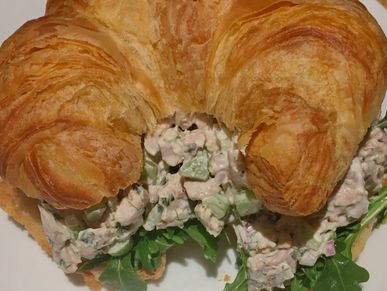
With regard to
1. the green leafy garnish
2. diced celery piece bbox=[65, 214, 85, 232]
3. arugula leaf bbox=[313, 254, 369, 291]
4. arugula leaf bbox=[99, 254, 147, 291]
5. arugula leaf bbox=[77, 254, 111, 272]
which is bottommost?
arugula leaf bbox=[313, 254, 369, 291]

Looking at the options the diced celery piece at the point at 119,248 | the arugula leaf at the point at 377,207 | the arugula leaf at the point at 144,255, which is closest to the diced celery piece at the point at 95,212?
the diced celery piece at the point at 119,248

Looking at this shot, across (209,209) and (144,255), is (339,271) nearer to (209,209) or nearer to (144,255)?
(209,209)

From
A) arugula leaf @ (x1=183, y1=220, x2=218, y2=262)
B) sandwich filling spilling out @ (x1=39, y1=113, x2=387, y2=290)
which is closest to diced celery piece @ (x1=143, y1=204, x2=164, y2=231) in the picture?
sandwich filling spilling out @ (x1=39, y1=113, x2=387, y2=290)

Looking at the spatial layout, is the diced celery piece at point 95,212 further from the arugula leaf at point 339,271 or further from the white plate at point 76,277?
the arugula leaf at point 339,271

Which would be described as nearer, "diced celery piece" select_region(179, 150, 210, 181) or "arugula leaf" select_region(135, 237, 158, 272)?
"diced celery piece" select_region(179, 150, 210, 181)

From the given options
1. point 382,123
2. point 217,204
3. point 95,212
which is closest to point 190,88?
point 217,204

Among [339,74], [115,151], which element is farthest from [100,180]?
[339,74]

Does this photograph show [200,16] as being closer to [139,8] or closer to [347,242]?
[139,8]

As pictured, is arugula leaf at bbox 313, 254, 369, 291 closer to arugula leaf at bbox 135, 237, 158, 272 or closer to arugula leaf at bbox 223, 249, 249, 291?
arugula leaf at bbox 223, 249, 249, 291
